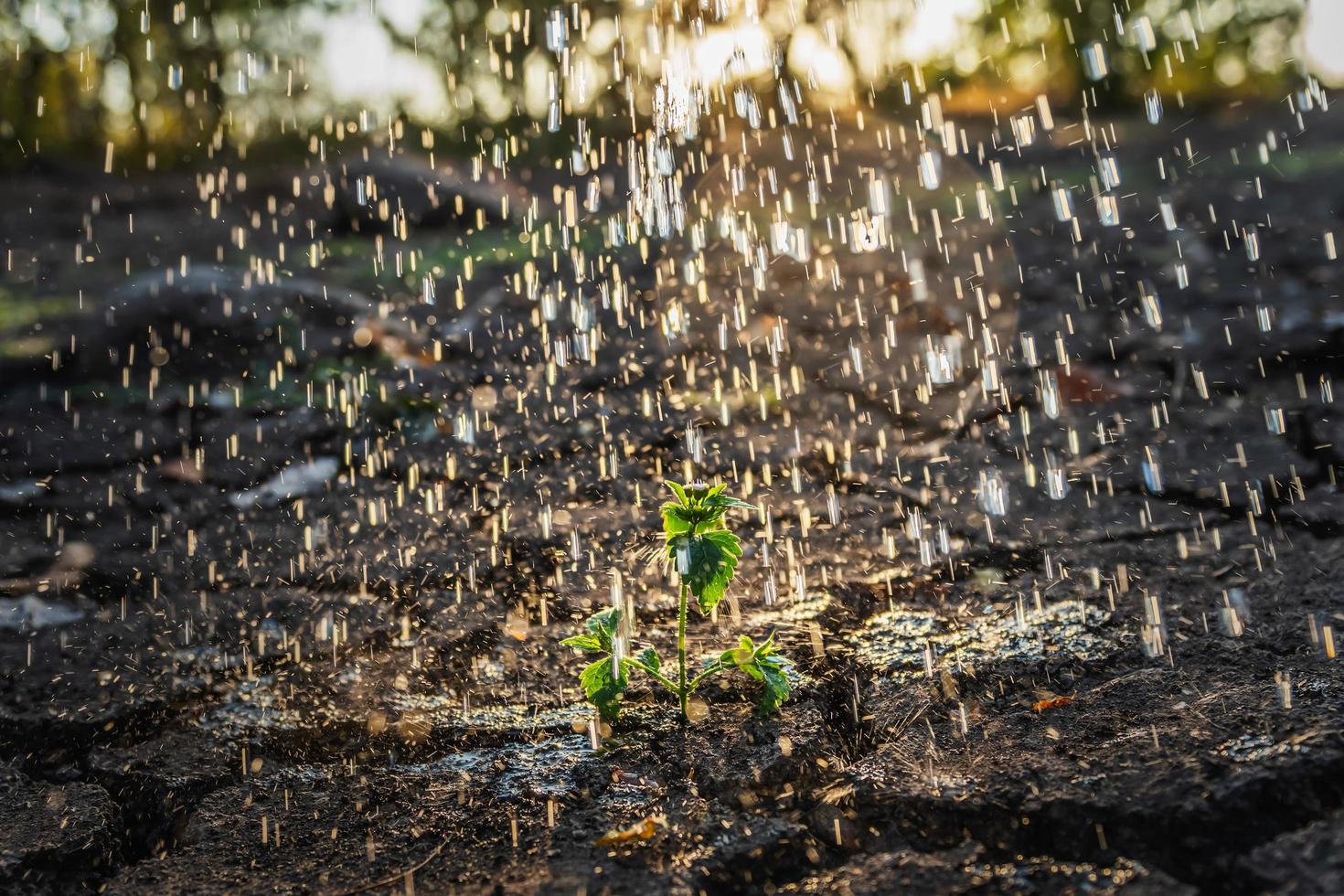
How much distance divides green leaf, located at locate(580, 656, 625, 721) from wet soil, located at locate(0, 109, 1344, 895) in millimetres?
125

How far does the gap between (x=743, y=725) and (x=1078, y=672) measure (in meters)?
0.61

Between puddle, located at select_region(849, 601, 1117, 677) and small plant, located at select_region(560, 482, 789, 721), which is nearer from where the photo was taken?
small plant, located at select_region(560, 482, 789, 721)

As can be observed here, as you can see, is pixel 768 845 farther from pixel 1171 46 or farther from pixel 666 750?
pixel 1171 46

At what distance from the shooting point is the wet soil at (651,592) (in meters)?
1.30

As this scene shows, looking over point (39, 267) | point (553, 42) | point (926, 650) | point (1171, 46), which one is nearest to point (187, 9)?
point (553, 42)

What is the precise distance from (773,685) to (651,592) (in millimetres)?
742

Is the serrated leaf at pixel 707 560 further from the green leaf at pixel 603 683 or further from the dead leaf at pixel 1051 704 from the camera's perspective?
the dead leaf at pixel 1051 704

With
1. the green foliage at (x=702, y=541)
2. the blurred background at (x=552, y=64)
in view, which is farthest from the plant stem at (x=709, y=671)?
the blurred background at (x=552, y=64)

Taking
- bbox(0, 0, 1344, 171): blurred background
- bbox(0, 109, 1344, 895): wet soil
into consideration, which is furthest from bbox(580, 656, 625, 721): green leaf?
bbox(0, 0, 1344, 171): blurred background

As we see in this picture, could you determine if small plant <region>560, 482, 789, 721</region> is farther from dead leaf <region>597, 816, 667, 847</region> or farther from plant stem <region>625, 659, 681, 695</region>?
dead leaf <region>597, 816, 667, 847</region>

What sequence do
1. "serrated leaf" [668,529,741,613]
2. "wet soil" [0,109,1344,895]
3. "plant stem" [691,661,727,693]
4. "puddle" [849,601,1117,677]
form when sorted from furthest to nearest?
"puddle" [849,601,1117,677] < "plant stem" [691,661,727,693] < "serrated leaf" [668,529,741,613] < "wet soil" [0,109,1344,895]

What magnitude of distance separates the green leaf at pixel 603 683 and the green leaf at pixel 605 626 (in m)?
0.03

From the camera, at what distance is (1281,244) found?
440 cm

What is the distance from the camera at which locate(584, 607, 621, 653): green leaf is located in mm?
1489
